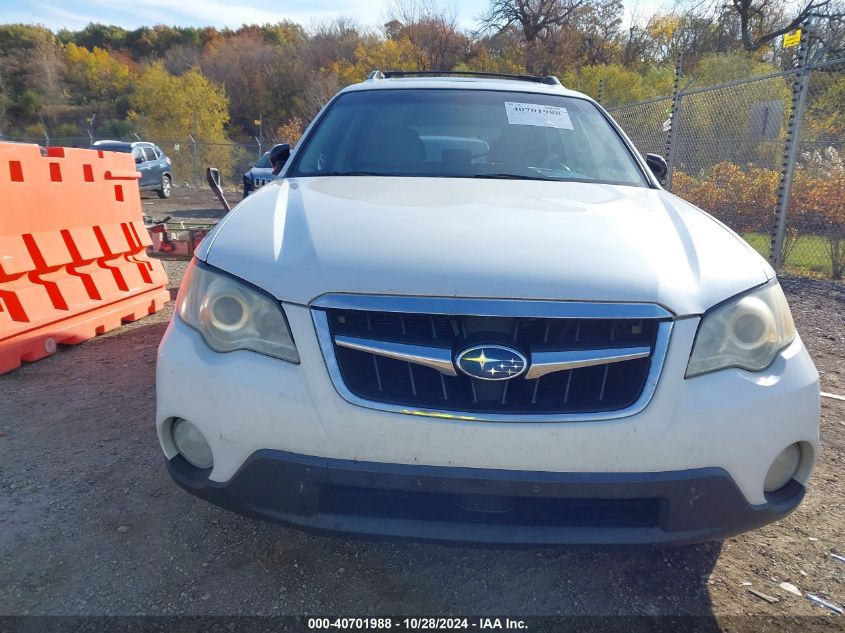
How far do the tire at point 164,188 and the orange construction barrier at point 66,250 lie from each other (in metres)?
16.8

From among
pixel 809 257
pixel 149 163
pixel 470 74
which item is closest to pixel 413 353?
pixel 470 74

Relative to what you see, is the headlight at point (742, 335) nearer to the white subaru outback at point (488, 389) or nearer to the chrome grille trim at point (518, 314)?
the white subaru outback at point (488, 389)

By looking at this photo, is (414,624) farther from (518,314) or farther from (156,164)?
(156,164)

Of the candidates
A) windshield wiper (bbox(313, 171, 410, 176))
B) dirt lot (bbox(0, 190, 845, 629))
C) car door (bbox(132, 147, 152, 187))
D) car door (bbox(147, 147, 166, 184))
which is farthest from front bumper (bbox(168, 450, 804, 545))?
car door (bbox(147, 147, 166, 184))

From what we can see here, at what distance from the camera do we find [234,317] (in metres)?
1.81

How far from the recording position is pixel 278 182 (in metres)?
2.74

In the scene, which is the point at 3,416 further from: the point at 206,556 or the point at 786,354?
the point at 786,354

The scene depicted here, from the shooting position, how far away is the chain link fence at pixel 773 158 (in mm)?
7215

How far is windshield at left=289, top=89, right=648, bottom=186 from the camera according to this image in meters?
2.92

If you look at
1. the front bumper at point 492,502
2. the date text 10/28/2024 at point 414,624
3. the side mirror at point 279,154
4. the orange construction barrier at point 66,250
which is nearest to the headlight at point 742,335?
the front bumper at point 492,502

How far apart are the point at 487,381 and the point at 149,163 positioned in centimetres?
2065

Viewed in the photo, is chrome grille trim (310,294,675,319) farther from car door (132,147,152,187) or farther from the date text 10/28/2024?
car door (132,147,152,187)

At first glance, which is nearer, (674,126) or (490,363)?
(490,363)

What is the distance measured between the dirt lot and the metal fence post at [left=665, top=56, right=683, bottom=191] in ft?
24.2
